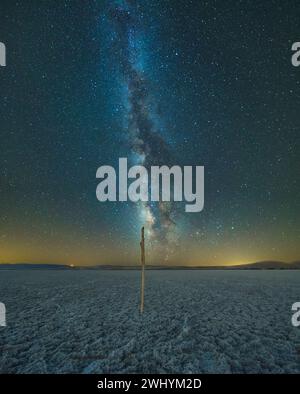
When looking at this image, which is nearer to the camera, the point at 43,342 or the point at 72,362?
the point at 72,362

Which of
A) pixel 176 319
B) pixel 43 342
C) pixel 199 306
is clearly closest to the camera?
pixel 43 342

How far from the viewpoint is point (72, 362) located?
6.75m

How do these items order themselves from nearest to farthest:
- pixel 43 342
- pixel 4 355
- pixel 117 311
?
pixel 4 355
pixel 43 342
pixel 117 311

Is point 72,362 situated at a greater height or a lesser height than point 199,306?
greater

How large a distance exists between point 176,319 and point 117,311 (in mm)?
3397
